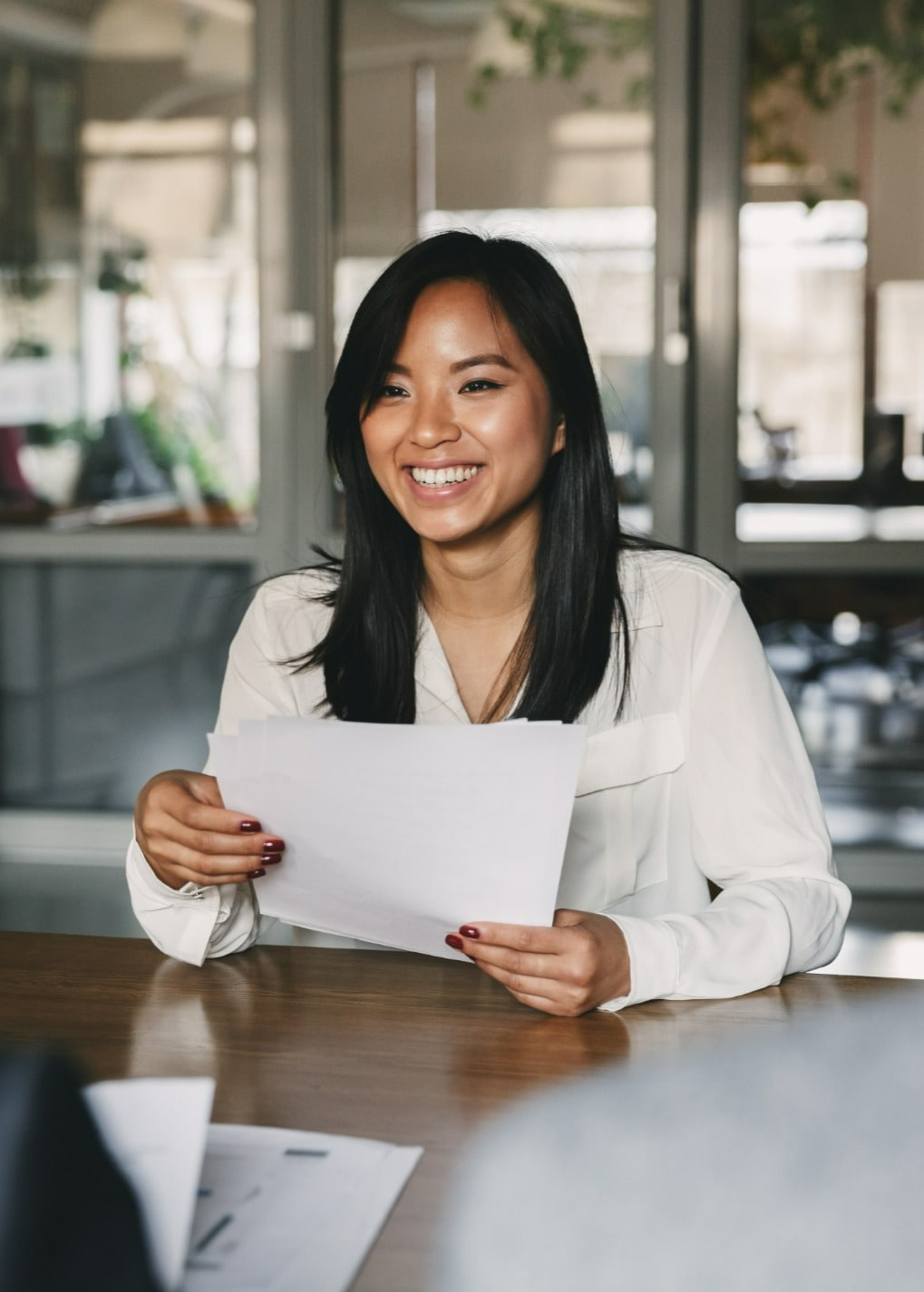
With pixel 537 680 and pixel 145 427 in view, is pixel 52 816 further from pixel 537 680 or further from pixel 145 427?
pixel 537 680

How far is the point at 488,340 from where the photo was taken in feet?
5.06

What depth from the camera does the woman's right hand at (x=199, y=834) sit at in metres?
1.20

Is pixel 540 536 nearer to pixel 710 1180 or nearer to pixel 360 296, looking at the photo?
pixel 710 1180

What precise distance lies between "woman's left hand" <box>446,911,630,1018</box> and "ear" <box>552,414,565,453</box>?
0.68 meters

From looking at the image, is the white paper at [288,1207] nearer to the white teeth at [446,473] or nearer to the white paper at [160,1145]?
the white paper at [160,1145]

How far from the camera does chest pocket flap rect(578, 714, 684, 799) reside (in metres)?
1.51

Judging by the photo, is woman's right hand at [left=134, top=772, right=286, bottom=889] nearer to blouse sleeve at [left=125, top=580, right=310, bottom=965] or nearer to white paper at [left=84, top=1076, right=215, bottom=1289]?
blouse sleeve at [left=125, top=580, right=310, bottom=965]

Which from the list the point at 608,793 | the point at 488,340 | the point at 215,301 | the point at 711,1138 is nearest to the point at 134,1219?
the point at 711,1138

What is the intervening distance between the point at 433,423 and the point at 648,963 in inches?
24.9

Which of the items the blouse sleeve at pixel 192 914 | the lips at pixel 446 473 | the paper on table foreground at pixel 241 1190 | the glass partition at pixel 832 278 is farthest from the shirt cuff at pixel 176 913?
the glass partition at pixel 832 278

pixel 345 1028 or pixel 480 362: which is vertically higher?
pixel 480 362

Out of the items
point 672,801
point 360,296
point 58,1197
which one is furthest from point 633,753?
point 360,296

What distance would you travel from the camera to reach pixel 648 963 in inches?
45.0

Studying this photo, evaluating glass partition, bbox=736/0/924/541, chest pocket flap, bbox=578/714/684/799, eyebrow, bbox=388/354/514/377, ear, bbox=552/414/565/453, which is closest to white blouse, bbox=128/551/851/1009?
chest pocket flap, bbox=578/714/684/799
